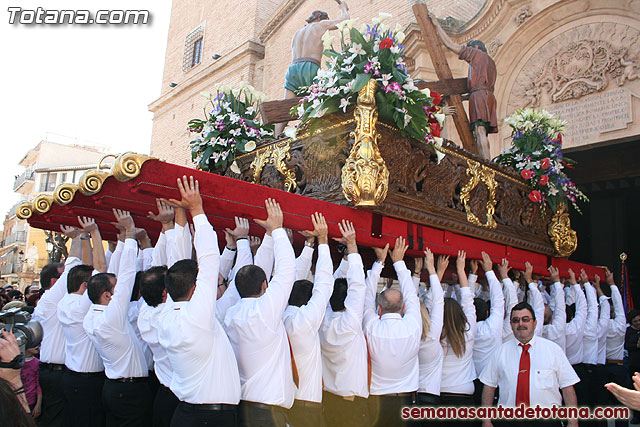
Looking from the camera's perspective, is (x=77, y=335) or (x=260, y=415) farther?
(x=77, y=335)

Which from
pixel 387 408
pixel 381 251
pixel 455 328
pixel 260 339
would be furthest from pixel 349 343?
pixel 455 328

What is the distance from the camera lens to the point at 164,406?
3.52 meters

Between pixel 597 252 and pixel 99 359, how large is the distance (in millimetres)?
9809

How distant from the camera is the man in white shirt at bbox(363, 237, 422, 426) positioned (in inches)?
148

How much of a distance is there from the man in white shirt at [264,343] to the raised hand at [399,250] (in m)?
1.02

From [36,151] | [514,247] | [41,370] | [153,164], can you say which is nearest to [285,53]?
[514,247]

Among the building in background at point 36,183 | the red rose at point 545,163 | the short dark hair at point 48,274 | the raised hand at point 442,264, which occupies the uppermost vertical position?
the building in background at point 36,183

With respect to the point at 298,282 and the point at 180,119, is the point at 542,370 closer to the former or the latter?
the point at 298,282

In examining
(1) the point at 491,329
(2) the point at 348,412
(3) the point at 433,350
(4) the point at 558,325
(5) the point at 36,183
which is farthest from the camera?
(5) the point at 36,183

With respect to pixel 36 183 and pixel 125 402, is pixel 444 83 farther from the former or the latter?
pixel 36 183

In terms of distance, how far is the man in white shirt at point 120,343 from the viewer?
11.8 ft

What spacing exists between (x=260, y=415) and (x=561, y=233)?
4.36 metres

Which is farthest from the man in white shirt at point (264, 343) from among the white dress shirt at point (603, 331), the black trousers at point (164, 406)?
the white dress shirt at point (603, 331)

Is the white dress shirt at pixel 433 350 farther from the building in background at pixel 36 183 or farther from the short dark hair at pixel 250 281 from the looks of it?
the building in background at pixel 36 183
